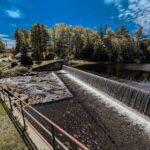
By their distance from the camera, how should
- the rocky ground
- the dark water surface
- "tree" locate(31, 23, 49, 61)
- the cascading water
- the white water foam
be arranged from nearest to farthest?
the rocky ground → the white water foam → the cascading water → the dark water surface → "tree" locate(31, 23, 49, 61)

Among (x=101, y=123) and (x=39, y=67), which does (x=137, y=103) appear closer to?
(x=101, y=123)

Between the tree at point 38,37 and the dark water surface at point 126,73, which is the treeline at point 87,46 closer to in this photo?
the tree at point 38,37

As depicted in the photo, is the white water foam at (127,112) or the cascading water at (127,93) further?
the cascading water at (127,93)

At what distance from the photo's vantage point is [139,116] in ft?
36.2

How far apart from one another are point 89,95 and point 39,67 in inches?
979

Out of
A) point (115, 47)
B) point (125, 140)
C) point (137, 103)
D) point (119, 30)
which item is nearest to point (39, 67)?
point (137, 103)

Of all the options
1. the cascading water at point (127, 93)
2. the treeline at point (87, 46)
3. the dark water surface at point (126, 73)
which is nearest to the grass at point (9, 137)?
the cascading water at point (127, 93)

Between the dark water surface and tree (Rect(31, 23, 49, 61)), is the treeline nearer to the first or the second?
tree (Rect(31, 23, 49, 61))

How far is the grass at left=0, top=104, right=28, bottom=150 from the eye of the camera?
552cm

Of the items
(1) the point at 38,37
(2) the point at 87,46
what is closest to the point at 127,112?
(1) the point at 38,37

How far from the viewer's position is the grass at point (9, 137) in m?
5.52

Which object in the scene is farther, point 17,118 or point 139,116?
point 139,116

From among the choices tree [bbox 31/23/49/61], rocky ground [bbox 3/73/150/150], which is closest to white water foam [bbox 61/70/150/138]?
rocky ground [bbox 3/73/150/150]

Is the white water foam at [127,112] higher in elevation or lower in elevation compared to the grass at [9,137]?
lower
